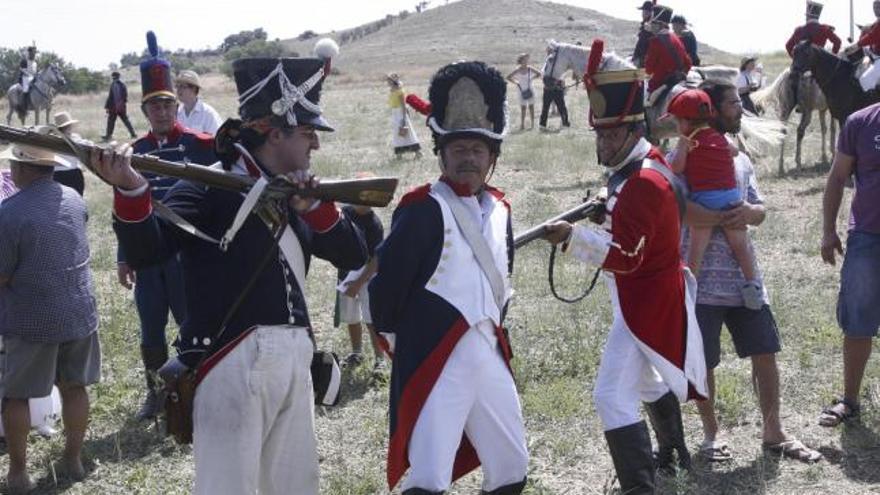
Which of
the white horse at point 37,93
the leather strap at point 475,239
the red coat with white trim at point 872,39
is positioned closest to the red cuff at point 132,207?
the leather strap at point 475,239

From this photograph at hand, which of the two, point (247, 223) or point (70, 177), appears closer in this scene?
point (247, 223)

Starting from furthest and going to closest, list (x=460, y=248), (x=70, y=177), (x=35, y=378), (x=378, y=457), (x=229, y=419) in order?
(x=70, y=177) → (x=378, y=457) → (x=35, y=378) → (x=460, y=248) → (x=229, y=419)

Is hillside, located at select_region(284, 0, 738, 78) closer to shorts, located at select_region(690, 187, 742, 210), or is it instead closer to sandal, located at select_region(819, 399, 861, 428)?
sandal, located at select_region(819, 399, 861, 428)

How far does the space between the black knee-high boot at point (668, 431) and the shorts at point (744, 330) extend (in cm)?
45

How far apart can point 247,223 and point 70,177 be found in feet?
13.6

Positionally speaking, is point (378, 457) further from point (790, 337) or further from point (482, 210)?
point (790, 337)

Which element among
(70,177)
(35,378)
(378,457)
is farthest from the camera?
(70,177)

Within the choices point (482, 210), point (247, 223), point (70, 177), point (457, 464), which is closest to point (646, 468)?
point (457, 464)

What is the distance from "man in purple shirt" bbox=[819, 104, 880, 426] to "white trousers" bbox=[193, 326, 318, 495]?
347 cm

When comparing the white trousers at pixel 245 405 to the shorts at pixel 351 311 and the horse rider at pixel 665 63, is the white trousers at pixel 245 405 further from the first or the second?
the horse rider at pixel 665 63

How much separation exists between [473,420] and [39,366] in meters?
2.75

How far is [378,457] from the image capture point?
619cm

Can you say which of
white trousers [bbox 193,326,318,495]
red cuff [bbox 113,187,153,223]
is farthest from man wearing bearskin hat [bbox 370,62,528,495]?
red cuff [bbox 113,187,153,223]

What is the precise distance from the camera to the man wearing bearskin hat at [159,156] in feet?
22.1
